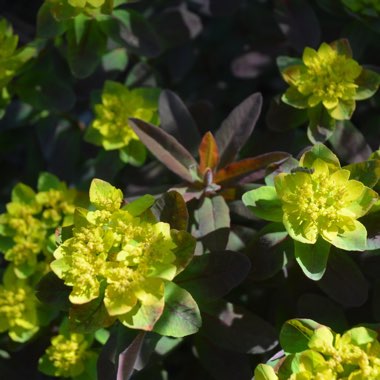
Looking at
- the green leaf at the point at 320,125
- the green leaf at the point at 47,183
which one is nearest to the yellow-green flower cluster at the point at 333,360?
the green leaf at the point at 320,125

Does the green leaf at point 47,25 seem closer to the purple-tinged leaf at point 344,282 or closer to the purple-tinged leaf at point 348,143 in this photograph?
the purple-tinged leaf at point 348,143

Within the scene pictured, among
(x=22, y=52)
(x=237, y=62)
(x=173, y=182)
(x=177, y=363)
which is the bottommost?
(x=177, y=363)

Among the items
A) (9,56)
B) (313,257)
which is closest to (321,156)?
(313,257)

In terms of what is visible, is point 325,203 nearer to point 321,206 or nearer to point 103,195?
point 321,206

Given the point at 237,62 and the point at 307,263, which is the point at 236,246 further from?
the point at 237,62

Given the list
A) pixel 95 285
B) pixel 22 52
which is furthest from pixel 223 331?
pixel 22 52
